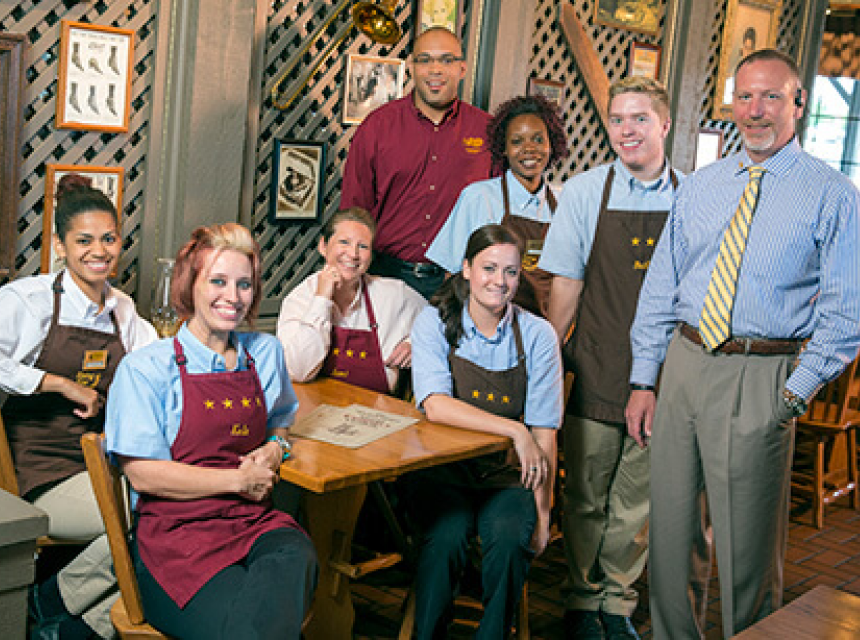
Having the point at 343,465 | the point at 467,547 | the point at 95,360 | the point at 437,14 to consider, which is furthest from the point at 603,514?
the point at 437,14

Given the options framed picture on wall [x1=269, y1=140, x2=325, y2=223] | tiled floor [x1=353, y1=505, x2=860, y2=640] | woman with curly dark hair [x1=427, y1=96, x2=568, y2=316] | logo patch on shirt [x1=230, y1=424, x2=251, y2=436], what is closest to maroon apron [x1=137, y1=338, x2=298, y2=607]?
logo patch on shirt [x1=230, y1=424, x2=251, y2=436]

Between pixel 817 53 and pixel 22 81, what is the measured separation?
6212mm

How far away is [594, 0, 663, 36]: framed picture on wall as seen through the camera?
258 inches

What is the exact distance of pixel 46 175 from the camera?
4.04 m

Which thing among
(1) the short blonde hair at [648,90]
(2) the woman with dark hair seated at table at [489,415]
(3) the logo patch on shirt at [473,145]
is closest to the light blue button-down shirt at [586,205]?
(1) the short blonde hair at [648,90]

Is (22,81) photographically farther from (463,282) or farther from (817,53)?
(817,53)

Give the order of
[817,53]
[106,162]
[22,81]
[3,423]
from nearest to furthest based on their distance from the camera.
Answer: [3,423]
[22,81]
[106,162]
[817,53]

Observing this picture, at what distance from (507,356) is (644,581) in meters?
1.54

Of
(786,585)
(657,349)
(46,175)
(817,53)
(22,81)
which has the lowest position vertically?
(786,585)

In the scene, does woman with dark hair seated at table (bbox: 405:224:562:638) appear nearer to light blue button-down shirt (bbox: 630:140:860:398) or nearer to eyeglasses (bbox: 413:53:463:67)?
light blue button-down shirt (bbox: 630:140:860:398)

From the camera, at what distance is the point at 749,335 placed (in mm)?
3271

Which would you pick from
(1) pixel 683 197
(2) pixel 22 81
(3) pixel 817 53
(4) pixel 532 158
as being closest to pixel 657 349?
(1) pixel 683 197

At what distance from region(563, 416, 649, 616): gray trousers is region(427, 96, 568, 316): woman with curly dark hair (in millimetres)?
540

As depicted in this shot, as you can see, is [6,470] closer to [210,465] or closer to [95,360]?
[95,360]
